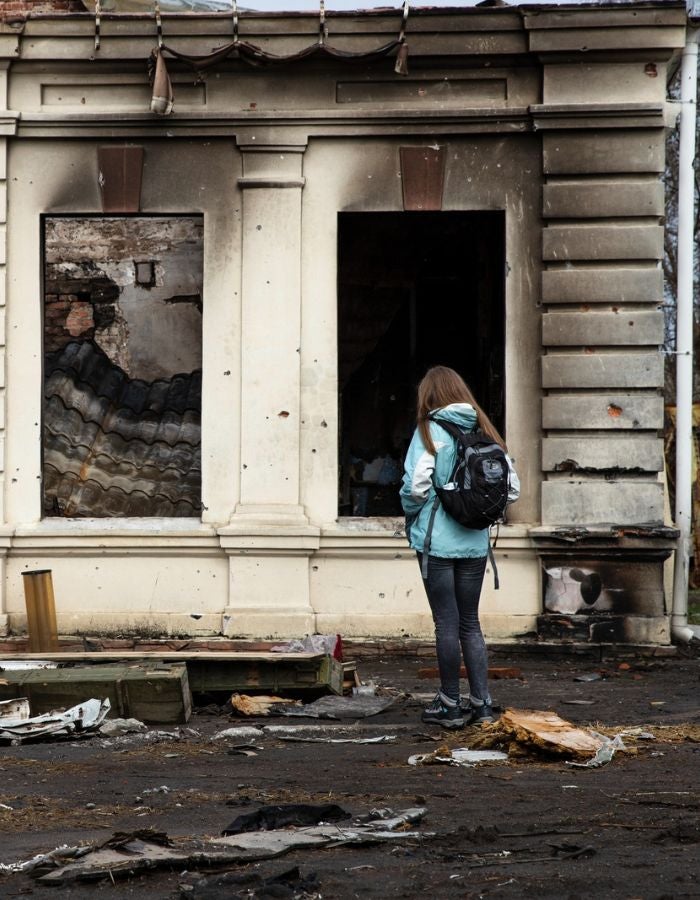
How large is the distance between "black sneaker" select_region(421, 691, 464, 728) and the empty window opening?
12.0 feet

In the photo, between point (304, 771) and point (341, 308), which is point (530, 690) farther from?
point (341, 308)

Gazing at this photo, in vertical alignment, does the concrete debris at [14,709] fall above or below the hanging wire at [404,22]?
Answer: below

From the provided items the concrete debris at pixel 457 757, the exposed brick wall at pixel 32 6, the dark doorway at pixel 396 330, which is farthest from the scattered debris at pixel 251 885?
the exposed brick wall at pixel 32 6

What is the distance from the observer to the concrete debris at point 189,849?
4109 millimetres

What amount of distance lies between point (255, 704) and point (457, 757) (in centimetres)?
175

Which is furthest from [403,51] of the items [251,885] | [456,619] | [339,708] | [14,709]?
[251,885]

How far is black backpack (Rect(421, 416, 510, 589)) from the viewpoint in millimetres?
6902

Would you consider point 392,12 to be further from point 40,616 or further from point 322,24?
point 40,616

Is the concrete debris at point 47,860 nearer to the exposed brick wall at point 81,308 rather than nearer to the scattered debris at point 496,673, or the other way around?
the scattered debris at point 496,673

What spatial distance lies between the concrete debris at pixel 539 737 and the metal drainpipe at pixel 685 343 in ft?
11.9

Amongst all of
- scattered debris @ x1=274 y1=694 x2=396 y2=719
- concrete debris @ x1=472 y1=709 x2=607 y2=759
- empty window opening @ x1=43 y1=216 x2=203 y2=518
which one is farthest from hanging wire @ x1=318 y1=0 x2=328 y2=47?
concrete debris @ x1=472 y1=709 x2=607 y2=759

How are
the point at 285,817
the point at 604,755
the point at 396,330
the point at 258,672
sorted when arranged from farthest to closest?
the point at 396,330
the point at 258,672
the point at 604,755
the point at 285,817

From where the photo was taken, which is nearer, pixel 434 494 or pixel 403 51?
pixel 434 494

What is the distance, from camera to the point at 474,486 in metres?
6.91
